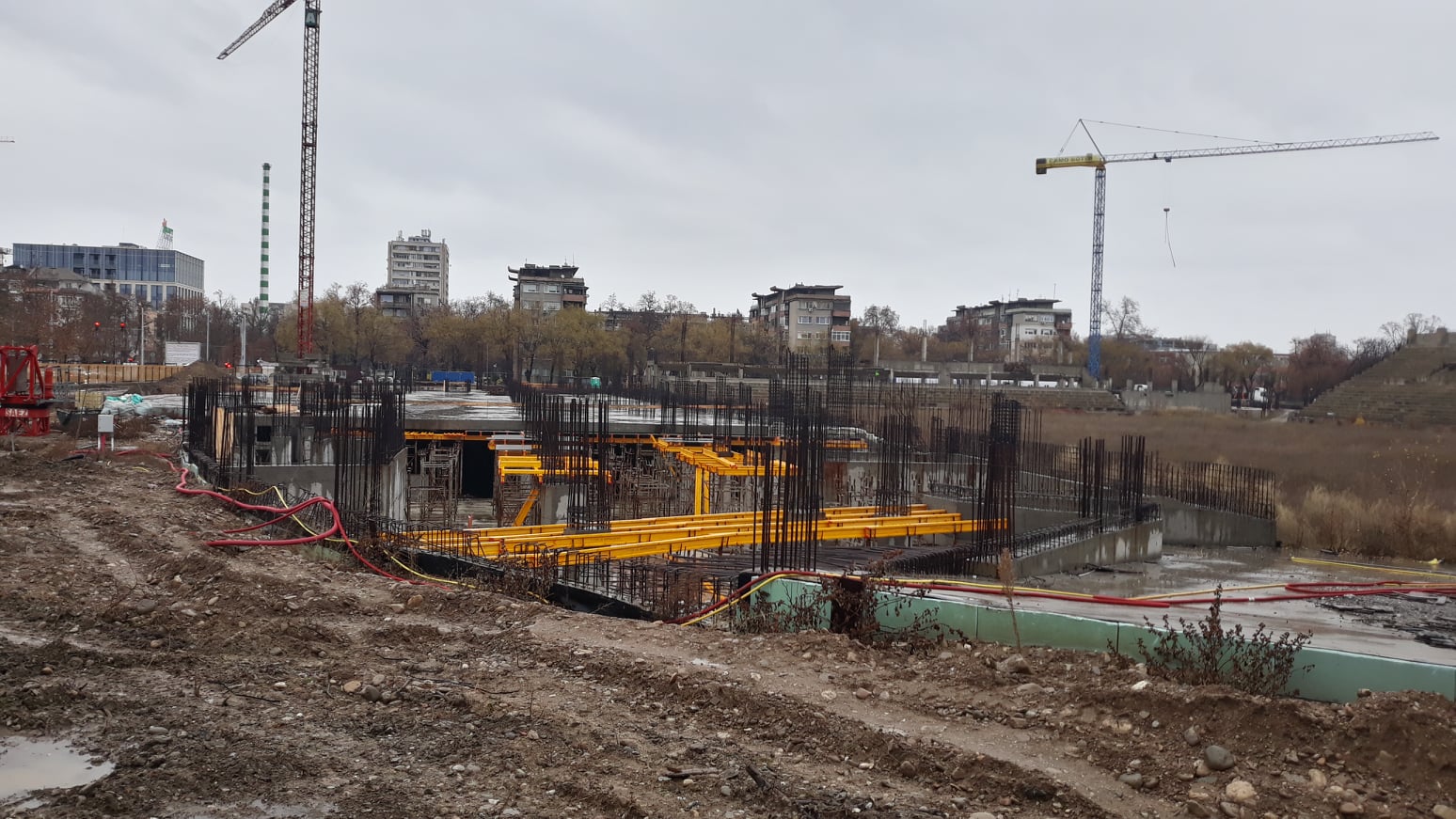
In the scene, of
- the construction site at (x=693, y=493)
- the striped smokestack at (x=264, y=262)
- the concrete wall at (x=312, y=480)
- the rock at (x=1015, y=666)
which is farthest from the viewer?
the striped smokestack at (x=264, y=262)

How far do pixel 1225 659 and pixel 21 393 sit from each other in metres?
22.2

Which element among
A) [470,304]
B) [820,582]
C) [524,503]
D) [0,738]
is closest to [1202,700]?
[820,582]

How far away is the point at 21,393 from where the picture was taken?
62.7 feet

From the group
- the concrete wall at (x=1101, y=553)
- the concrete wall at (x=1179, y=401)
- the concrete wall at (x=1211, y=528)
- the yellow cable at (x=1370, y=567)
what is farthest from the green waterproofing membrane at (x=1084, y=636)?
the concrete wall at (x=1179, y=401)

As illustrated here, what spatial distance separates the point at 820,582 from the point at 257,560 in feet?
18.3

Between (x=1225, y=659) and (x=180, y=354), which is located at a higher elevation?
(x=180, y=354)

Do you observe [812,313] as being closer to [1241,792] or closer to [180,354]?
[180,354]

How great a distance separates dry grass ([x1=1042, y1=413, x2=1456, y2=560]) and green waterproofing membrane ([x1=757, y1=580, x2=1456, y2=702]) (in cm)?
1587

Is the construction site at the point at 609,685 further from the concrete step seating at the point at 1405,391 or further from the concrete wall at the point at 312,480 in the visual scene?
the concrete step seating at the point at 1405,391

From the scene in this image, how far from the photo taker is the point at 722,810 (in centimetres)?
414

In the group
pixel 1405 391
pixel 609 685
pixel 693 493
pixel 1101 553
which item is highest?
pixel 1405 391

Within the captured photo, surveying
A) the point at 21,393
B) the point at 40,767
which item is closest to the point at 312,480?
the point at 21,393

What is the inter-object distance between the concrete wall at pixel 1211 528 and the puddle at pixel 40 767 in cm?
1895

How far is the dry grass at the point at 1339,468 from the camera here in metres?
18.4
